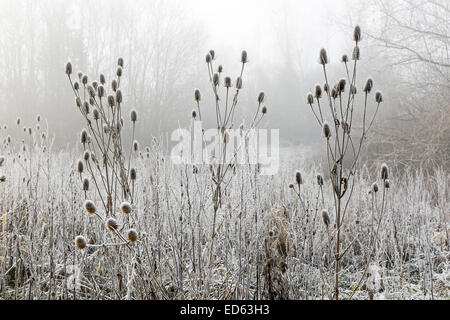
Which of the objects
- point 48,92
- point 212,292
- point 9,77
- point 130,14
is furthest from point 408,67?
point 9,77

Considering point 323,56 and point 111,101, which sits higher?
point 323,56

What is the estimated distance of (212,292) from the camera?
6.51ft

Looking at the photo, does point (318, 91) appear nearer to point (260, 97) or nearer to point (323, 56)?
point (323, 56)

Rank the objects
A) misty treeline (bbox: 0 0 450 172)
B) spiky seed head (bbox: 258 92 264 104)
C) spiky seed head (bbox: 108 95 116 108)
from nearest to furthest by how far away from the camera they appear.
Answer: spiky seed head (bbox: 108 95 116 108) → spiky seed head (bbox: 258 92 264 104) → misty treeline (bbox: 0 0 450 172)

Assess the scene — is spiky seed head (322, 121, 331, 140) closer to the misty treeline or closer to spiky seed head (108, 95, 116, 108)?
spiky seed head (108, 95, 116, 108)

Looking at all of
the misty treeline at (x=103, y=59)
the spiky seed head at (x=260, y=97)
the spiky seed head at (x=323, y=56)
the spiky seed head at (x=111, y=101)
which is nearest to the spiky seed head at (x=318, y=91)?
the spiky seed head at (x=323, y=56)

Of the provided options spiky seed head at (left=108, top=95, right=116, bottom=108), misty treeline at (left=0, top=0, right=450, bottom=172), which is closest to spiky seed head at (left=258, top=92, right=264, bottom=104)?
spiky seed head at (left=108, top=95, right=116, bottom=108)

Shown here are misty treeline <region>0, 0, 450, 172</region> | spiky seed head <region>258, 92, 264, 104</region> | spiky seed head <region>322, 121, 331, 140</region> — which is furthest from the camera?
misty treeline <region>0, 0, 450, 172</region>

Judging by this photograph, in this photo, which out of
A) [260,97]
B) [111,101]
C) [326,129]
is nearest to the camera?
[326,129]

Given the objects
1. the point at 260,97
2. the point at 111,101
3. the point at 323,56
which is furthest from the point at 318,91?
the point at 111,101

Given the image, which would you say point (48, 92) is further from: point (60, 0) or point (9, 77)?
point (60, 0)

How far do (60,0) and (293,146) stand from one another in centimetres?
1304

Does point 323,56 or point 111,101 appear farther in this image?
point 111,101

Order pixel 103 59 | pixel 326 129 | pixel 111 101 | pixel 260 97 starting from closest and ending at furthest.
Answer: pixel 326 129
pixel 111 101
pixel 260 97
pixel 103 59
